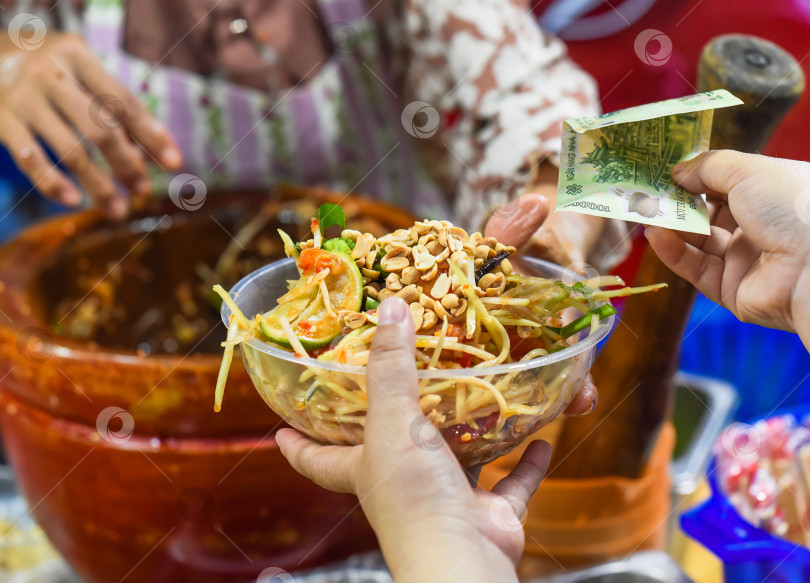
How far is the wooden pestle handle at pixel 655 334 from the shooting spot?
88 cm

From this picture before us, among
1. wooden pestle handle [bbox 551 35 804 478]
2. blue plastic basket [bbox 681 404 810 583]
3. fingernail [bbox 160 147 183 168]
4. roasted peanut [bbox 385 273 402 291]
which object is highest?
fingernail [bbox 160 147 183 168]

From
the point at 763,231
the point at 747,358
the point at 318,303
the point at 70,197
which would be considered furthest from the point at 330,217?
the point at 747,358

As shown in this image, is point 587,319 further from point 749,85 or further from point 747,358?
point 747,358

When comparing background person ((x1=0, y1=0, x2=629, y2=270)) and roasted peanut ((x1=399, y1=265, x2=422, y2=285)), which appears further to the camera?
background person ((x1=0, y1=0, x2=629, y2=270))

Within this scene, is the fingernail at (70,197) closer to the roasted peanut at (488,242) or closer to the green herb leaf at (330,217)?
the green herb leaf at (330,217)

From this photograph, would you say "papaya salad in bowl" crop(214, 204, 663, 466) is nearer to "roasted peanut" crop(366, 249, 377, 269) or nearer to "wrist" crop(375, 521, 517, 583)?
"roasted peanut" crop(366, 249, 377, 269)

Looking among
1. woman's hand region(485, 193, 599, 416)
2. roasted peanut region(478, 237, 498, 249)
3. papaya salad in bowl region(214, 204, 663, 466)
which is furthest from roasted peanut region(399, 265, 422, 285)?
woman's hand region(485, 193, 599, 416)

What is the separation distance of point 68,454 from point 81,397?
10 cm

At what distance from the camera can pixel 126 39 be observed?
1611 millimetres

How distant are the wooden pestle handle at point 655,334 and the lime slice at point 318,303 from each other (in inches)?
19.1

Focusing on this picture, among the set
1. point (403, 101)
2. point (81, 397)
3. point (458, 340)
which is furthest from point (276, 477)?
point (403, 101)

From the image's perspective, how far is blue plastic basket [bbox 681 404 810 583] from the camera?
0.99 metres

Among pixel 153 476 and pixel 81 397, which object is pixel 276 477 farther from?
pixel 81 397

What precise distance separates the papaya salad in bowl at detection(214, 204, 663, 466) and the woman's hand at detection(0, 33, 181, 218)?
598mm
